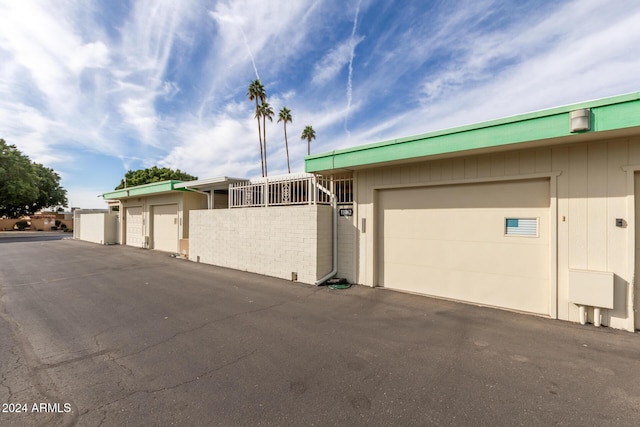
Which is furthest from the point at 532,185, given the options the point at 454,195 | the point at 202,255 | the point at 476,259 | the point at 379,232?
the point at 202,255

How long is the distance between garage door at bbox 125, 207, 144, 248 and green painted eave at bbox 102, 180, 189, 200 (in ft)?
3.77

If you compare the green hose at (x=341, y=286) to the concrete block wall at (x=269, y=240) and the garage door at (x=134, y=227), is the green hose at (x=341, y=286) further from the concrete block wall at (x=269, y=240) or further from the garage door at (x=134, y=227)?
the garage door at (x=134, y=227)

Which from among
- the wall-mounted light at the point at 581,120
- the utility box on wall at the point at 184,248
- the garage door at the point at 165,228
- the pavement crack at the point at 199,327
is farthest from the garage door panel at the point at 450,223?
the garage door at the point at 165,228

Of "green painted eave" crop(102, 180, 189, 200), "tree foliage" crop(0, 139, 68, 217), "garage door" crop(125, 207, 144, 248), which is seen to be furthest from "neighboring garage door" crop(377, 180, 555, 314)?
"tree foliage" crop(0, 139, 68, 217)

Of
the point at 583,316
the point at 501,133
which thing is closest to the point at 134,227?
the point at 501,133

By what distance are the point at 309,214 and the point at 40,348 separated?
221 inches

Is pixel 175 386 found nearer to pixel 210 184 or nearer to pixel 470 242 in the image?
pixel 470 242

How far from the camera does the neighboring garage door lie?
5.38 m

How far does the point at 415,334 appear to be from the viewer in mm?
4398

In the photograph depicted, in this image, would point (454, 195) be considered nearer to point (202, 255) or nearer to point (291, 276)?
point (291, 276)

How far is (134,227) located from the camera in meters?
18.2

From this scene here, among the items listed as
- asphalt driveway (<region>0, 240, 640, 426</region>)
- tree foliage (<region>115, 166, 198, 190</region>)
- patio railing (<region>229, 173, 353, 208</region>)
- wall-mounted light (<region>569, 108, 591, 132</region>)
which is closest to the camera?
asphalt driveway (<region>0, 240, 640, 426</region>)

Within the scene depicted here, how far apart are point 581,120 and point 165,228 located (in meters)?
17.1

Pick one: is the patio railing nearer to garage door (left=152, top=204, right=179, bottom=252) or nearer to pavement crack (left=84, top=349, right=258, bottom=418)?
pavement crack (left=84, top=349, right=258, bottom=418)
